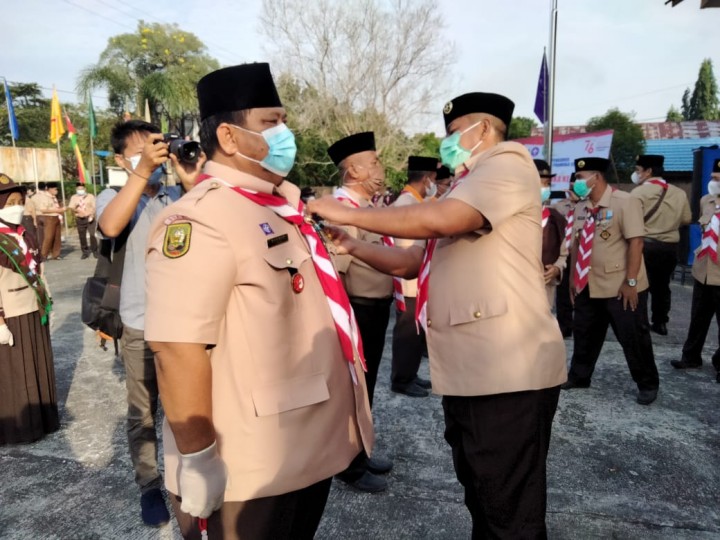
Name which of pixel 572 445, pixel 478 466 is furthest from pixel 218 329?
pixel 572 445

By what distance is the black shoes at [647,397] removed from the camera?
4.52 m

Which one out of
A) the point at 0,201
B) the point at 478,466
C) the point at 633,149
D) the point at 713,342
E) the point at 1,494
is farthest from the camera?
the point at 633,149

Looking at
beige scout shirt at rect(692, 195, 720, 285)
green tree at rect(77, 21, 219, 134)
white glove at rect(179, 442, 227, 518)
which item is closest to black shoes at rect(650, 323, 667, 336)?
beige scout shirt at rect(692, 195, 720, 285)

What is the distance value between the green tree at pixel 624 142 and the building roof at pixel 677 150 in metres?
2.98

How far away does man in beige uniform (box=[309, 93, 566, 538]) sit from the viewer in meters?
2.02

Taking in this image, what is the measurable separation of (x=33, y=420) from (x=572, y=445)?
13.1ft

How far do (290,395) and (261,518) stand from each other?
379mm

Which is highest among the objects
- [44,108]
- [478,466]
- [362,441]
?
[44,108]

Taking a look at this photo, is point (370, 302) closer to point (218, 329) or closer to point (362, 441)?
point (362, 441)

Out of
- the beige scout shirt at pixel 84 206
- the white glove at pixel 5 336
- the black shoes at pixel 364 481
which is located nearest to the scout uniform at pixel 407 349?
the black shoes at pixel 364 481

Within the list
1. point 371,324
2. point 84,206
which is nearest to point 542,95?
point 371,324

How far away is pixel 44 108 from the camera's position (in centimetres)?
4197

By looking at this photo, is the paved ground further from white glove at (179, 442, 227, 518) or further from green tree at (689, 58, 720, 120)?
green tree at (689, 58, 720, 120)

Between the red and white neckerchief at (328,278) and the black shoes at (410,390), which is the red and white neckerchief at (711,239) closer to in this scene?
the black shoes at (410,390)
